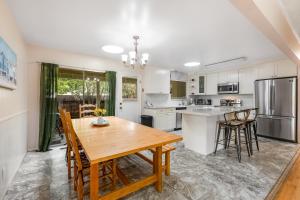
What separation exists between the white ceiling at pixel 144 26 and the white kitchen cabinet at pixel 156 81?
1602 millimetres

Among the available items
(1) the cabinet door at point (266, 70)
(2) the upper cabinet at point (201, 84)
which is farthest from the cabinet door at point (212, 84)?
(1) the cabinet door at point (266, 70)

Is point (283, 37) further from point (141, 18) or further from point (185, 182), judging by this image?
point (185, 182)

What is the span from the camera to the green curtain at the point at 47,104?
341 cm

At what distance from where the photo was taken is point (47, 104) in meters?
3.47

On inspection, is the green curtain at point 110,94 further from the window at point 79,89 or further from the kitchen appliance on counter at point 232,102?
the kitchen appliance on counter at point 232,102

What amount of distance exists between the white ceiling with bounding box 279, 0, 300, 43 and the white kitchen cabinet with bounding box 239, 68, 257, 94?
2.44m

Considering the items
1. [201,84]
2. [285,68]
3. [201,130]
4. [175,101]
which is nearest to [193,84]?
[201,84]

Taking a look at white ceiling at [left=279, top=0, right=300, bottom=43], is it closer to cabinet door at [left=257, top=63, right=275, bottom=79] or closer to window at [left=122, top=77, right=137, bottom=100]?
cabinet door at [left=257, top=63, right=275, bottom=79]

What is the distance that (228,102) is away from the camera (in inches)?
220

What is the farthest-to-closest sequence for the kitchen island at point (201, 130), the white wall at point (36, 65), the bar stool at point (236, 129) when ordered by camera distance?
the white wall at point (36, 65)
the kitchen island at point (201, 130)
the bar stool at point (236, 129)

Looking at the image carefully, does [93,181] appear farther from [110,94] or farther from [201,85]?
[201,85]

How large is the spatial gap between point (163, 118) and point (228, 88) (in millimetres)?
2570

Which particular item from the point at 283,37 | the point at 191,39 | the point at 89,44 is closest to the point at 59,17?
the point at 89,44

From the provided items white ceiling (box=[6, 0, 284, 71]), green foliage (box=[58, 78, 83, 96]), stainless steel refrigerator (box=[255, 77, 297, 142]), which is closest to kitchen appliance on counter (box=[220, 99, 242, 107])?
stainless steel refrigerator (box=[255, 77, 297, 142])
